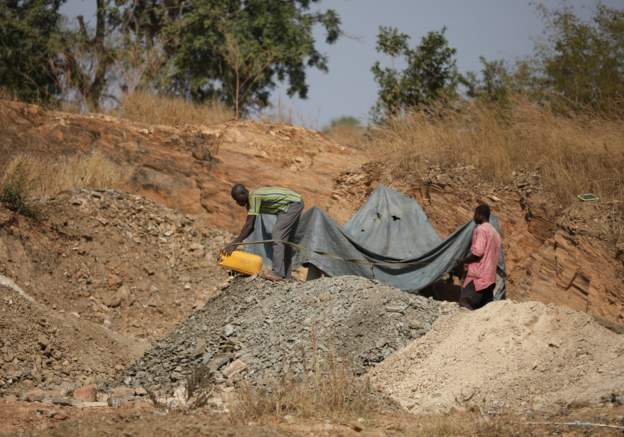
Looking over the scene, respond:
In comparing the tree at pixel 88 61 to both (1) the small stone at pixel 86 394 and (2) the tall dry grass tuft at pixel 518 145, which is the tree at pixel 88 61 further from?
(1) the small stone at pixel 86 394

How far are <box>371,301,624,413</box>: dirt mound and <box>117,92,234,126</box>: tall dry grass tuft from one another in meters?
7.51

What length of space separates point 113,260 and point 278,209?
228 cm

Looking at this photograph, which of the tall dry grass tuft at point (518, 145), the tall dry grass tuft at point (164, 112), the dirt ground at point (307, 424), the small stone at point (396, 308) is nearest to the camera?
the dirt ground at point (307, 424)

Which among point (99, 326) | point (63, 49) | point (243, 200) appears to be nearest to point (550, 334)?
point (243, 200)

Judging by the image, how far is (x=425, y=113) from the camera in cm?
1438

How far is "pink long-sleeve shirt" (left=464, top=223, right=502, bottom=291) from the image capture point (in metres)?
8.79

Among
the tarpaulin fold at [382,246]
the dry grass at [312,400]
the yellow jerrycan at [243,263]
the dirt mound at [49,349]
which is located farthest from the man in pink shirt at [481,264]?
the dirt mound at [49,349]

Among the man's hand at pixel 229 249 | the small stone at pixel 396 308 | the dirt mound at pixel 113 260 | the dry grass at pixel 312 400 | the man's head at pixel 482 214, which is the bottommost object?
the dirt mound at pixel 113 260

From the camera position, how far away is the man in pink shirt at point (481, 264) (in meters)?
8.80

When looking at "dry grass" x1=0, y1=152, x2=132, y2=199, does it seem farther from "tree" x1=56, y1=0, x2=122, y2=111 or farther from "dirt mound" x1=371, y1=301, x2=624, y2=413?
"dirt mound" x1=371, y1=301, x2=624, y2=413

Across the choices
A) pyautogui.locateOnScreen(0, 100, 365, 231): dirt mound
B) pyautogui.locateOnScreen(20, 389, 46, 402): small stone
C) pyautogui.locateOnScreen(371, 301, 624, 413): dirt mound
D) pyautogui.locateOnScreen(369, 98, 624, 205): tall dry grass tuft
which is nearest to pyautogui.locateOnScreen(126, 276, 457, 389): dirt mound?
pyautogui.locateOnScreen(371, 301, 624, 413): dirt mound

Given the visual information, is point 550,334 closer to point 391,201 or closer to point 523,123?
point 391,201

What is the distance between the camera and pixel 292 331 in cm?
750

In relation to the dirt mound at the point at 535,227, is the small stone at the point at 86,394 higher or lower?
lower
